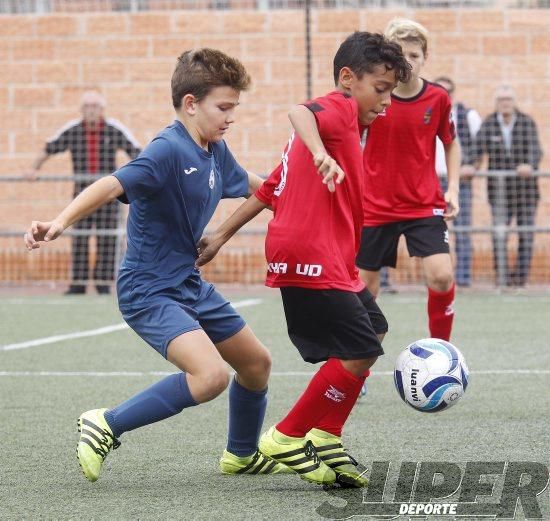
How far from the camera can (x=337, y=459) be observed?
438cm

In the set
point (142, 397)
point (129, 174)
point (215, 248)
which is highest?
point (129, 174)

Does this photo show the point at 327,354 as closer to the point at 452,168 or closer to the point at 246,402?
the point at 246,402

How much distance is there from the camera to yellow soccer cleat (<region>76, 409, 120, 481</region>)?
4336 millimetres

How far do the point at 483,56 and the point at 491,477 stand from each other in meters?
9.85

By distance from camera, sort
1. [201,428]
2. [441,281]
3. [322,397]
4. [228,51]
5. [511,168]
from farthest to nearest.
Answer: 1. [228,51]
2. [511,168]
3. [441,281]
4. [201,428]
5. [322,397]

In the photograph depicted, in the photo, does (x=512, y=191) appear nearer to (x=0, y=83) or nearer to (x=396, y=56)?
(x=0, y=83)

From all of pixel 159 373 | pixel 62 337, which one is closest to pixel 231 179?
pixel 159 373

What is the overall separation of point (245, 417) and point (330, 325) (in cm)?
59

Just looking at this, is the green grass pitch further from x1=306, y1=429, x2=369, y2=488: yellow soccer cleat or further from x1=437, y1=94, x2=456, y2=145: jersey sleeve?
x1=437, y1=94, x2=456, y2=145: jersey sleeve

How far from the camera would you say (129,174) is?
434cm

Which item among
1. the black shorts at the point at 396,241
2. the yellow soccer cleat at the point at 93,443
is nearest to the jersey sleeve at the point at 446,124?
the black shorts at the point at 396,241

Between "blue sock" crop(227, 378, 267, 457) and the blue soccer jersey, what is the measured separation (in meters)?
0.51

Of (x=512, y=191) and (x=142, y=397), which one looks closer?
(x=142, y=397)

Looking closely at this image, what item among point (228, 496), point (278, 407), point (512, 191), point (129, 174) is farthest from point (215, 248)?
point (512, 191)
